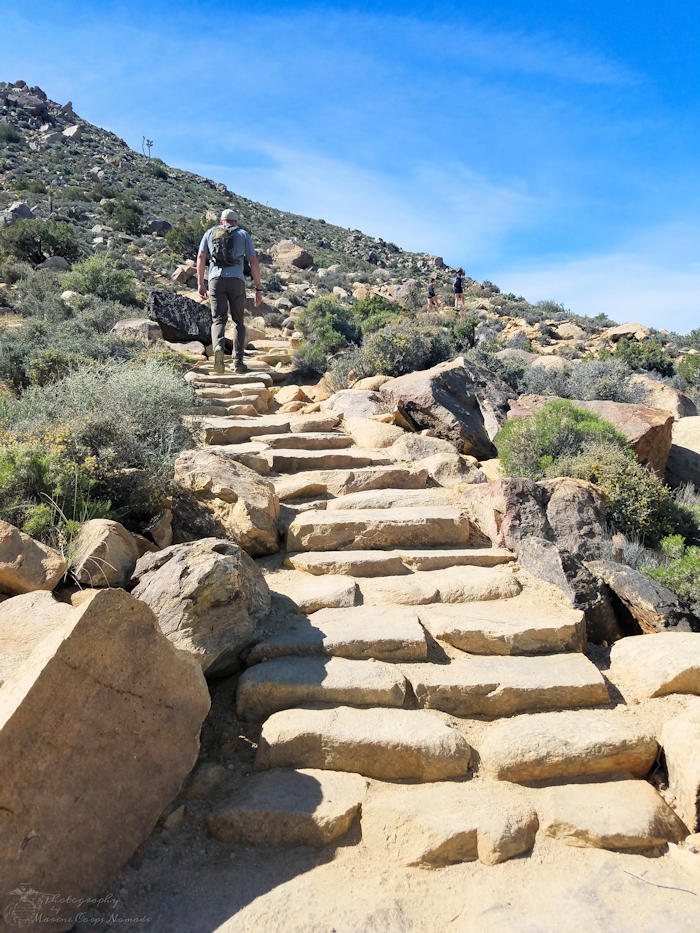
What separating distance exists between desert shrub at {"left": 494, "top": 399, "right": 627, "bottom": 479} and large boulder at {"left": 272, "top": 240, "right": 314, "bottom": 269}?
27848mm

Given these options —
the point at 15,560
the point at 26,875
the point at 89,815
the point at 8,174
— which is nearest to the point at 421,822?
the point at 89,815

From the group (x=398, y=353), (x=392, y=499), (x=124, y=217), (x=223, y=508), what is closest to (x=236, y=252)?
(x=398, y=353)

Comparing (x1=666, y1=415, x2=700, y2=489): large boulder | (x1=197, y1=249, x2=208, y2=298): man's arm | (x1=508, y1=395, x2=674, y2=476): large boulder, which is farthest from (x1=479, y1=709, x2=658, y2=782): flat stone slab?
(x1=197, y1=249, x2=208, y2=298): man's arm

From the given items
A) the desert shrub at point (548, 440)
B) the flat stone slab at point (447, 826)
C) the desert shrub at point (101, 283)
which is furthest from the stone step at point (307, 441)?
the desert shrub at point (101, 283)

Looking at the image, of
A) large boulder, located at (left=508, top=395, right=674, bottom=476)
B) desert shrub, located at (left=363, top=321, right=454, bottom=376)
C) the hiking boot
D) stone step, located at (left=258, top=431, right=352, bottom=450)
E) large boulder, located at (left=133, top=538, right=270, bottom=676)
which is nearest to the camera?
large boulder, located at (left=133, top=538, right=270, bottom=676)

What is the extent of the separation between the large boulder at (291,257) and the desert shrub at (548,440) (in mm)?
27848

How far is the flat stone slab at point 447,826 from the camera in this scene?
2475 mm

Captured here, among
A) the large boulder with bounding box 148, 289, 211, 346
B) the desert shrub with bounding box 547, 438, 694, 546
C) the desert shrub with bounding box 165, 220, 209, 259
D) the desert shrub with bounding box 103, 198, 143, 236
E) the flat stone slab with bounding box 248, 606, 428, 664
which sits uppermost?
the desert shrub with bounding box 103, 198, 143, 236

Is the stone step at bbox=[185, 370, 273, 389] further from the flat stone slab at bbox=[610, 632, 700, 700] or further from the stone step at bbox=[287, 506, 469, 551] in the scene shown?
the flat stone slab at bbox=[610, 632, 700, 700]

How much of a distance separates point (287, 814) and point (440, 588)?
2038mm

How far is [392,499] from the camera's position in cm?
557

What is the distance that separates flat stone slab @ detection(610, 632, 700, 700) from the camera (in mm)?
3428

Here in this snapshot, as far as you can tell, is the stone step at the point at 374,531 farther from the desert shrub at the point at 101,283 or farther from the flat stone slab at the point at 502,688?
the desert shrub at the point at 101,283

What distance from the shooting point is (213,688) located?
3377 millimetres
